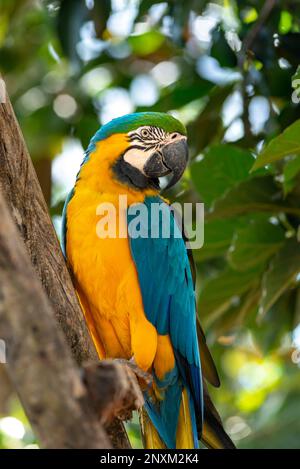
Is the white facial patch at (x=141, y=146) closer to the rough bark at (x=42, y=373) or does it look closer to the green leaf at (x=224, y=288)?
the green leaf at (x=224, y=288)

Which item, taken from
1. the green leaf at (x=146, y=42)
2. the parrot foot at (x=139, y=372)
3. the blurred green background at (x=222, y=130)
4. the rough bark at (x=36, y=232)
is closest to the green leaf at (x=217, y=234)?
the blurred green background at (x=222, y=130)

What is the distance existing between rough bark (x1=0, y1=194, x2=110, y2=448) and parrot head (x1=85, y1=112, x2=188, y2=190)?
1.47 m

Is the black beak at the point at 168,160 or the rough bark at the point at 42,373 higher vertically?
the black beak at the point at 168,160

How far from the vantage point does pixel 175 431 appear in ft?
8.85

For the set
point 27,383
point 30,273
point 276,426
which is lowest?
point 27,383

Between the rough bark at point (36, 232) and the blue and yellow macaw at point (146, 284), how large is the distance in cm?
34

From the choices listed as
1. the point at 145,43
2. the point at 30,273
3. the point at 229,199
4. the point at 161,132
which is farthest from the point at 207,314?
the point at 145,43

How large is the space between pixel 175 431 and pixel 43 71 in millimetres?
2705

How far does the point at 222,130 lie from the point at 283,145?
128cm

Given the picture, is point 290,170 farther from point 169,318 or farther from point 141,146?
point 169,318

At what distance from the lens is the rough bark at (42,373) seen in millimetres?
1251

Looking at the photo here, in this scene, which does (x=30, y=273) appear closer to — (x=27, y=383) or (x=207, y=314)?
(x=27, y=383)

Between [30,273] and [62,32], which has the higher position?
[62,32]

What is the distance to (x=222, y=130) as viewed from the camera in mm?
3549
